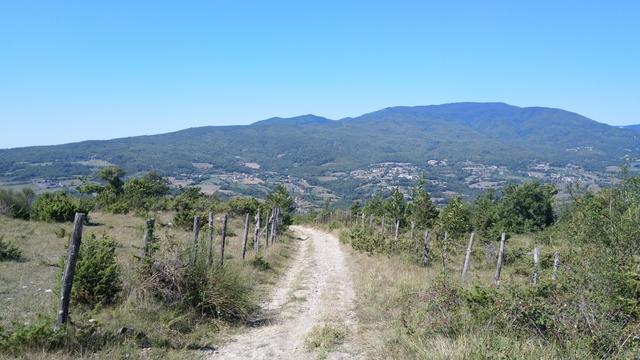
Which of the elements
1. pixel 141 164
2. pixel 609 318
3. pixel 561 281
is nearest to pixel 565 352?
pixel 609 318

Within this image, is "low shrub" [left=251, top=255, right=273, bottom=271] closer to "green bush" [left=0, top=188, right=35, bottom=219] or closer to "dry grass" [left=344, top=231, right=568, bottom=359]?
"dry grass" [left=344, top=231, right=568, bottom=359]

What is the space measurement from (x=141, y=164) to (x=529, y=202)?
492 ft

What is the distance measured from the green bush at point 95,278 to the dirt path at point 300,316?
2424 mm

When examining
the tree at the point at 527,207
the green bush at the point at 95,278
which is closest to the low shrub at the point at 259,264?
the green bush at the point at 95,278

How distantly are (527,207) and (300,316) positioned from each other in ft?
88.7

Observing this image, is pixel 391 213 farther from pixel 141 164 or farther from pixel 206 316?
pixel 141 164

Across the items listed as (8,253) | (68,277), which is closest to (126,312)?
(68,277)

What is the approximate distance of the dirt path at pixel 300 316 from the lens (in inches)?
298

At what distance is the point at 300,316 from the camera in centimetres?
1015

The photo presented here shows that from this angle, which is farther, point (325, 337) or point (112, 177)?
point (112, 177)

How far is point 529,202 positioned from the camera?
107 ft

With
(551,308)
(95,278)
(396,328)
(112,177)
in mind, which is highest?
(112,177)

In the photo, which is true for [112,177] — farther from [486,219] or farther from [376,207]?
[486,219]

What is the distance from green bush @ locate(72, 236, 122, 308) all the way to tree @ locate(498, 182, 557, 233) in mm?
28286
